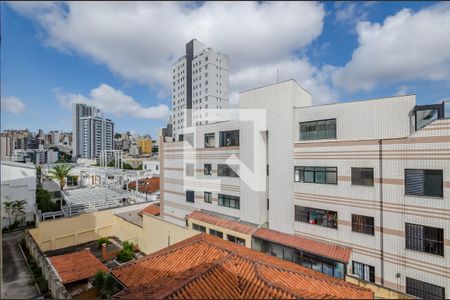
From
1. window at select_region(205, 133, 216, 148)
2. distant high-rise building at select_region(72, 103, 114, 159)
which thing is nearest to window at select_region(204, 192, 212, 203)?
window at select_region(205, 133, 216, 148)

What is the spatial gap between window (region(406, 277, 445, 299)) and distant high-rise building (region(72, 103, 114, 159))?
112m

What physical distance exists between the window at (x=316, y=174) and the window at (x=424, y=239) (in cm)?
455

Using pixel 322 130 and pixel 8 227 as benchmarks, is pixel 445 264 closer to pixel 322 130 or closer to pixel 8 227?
pixel 322 130

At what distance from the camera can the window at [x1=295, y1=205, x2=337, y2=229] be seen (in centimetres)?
1529

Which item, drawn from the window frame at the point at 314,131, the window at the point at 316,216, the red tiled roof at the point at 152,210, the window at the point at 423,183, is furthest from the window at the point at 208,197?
the window at the point at 423,183

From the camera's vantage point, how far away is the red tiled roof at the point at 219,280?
Result: 778cm

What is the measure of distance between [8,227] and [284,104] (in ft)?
85.8

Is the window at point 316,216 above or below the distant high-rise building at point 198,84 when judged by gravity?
below

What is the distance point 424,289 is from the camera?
12.3 m

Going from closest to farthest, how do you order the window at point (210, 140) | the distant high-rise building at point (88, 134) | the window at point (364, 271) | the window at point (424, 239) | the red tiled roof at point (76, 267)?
the window at point (424, 239)
the window at point (364, 271)
the red tiled roof at point (76, 267)
the window at point (210, 140)
the distant high-rise building at point (88, 134)

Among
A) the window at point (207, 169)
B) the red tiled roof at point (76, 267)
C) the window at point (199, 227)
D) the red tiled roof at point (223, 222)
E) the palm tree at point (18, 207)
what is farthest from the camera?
the window at point (207, 169)

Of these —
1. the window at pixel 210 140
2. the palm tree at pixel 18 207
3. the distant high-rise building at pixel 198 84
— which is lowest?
the palm tree at pixel 18 207

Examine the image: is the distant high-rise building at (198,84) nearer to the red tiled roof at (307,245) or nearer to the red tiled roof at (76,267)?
the red tiled roof at (76,267)

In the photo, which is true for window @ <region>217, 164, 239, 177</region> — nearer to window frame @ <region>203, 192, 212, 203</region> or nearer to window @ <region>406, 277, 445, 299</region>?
window frame @ <region>203, 192, 212, 203</region>
